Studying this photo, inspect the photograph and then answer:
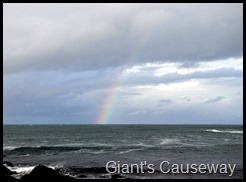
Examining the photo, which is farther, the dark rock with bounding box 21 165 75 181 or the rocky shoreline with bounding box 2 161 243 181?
the rocky shoreline with bounding box 2 161 243 181

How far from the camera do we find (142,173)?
4047cm

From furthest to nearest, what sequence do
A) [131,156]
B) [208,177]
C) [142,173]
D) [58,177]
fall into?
[131,156], [142,173], [208,177], [58,177]

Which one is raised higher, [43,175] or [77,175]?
[43,175]

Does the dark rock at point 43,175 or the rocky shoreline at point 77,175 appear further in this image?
the rocky shoreline at point 77,175

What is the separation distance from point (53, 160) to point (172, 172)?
21.1 m

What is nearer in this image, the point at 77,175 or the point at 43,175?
the point at 43,175

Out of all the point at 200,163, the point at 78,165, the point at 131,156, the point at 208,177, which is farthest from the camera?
the point at 131,156

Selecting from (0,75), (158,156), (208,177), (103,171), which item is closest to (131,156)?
(158,156)

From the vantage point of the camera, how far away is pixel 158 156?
196ft

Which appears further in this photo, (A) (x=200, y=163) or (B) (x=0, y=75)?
(A) (x=200, y=163)

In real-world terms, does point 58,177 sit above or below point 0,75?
below

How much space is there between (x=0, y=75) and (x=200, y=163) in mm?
37149

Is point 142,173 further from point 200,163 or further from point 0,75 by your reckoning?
point 0,75

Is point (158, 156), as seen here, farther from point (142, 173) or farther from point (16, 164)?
point (16, 164)
